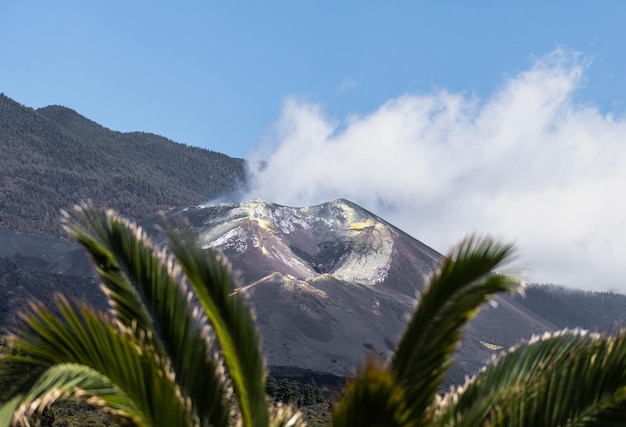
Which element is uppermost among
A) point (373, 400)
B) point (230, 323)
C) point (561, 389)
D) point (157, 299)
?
point (157, 299)

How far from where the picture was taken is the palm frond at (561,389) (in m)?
5.21

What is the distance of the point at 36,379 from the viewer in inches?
192

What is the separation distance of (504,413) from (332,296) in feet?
598

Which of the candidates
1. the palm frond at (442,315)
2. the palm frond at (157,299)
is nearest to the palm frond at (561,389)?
the palm frond at (442,315)

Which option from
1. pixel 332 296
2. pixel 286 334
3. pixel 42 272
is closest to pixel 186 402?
pixel 286 334

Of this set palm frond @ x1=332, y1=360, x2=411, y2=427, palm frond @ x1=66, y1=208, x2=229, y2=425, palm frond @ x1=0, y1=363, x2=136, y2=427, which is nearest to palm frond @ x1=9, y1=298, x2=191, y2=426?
palm frond @ x1=0, y1=363, x2=136, y2=427

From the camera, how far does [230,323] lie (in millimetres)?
5594

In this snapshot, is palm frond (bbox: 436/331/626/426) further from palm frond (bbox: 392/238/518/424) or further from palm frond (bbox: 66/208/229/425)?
palm frond (bbox: 66/208/229/425)

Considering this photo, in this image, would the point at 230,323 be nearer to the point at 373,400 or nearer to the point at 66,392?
the point at 66,392

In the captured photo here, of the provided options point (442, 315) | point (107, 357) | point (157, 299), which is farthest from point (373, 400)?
point (157, 299)

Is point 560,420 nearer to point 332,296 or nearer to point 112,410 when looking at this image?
point 112,410

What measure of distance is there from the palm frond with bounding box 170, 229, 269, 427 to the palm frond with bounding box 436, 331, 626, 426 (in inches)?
44.4

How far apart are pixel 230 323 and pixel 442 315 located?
4.04 feet

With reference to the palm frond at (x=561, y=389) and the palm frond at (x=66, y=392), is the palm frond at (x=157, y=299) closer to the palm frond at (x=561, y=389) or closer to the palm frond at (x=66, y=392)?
the palm frond at (x=66, y=392)
